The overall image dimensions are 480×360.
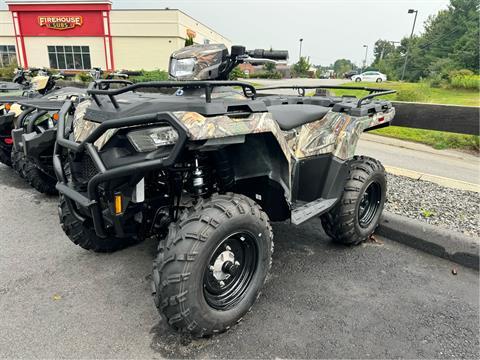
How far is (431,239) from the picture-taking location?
11.5ft

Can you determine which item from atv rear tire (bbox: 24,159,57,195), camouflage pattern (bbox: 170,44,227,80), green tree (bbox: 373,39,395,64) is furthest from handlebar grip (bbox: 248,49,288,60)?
green tree (bbox: 373,39,395,64)

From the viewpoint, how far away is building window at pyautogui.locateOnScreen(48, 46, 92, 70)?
3547cm

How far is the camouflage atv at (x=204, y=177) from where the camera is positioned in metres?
2.07

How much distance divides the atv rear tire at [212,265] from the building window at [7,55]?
41343 mm

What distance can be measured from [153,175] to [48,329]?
45.8 inches

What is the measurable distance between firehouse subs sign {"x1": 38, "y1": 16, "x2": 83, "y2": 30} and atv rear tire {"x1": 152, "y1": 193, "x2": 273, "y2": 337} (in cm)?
3795

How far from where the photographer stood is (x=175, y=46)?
3466 centimetres

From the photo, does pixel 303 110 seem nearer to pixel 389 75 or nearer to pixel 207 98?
pixel 207 98

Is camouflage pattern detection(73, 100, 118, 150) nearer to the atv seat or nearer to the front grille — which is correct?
the front grille

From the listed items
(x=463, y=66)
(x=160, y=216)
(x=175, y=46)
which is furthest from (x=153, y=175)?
(x=463, y=66)

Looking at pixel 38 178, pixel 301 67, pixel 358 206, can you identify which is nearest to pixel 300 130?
pixel 358 206

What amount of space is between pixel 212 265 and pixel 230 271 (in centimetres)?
13

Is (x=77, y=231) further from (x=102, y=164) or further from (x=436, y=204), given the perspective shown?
(x=436, y=204)

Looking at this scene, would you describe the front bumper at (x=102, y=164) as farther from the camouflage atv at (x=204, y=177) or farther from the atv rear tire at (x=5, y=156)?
the atv rear tire at (x=5, y=156)
